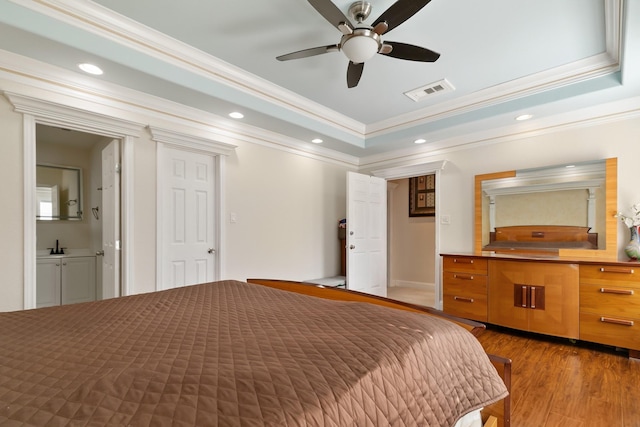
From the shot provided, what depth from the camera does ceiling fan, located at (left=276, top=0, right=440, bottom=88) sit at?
1.79 metres

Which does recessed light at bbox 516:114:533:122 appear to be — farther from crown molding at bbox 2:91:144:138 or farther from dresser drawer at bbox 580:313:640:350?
crown molding at bbox 2:91:144:138

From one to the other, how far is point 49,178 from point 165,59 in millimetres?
3099

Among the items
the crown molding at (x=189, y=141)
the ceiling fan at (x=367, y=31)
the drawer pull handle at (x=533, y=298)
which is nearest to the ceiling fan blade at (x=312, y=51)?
the ceiling fan at (x=367, y=31)

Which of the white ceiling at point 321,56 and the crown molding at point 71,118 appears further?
the crown molding at point 71,118

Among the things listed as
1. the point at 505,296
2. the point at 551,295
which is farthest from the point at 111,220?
the point at 551,295

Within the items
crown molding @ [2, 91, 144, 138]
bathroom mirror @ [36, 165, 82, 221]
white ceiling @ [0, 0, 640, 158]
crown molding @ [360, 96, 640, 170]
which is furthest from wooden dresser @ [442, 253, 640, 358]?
bathroom mirror @ [36, 165, 82, 221]

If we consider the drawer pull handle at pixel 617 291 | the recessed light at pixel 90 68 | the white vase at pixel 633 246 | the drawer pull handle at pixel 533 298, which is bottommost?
the drawer pull handle at pixel 533 298

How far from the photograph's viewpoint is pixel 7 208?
2184 millimetres

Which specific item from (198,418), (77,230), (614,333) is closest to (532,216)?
(614,333)

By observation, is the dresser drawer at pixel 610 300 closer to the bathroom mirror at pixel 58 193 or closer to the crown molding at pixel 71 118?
the crown molding at pixel 71 118

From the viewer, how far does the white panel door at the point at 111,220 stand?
2760 mm

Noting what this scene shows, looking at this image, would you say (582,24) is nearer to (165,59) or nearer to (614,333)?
(614,333)

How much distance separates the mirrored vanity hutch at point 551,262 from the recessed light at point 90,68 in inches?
155

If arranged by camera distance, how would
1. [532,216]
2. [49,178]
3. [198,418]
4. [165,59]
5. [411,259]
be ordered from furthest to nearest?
1. [411,259]
2. [49,178]
3. [532,216]
4. [165,59]
5. [198,418]
